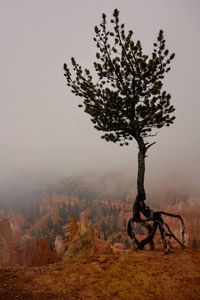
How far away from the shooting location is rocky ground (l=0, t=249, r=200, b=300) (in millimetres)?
9852

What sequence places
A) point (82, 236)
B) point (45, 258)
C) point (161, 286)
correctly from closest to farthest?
point (161, 286) → point (82, 236) → point (45, 258)

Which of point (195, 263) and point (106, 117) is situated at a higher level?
point (106, 117)

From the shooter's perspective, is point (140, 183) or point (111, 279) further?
point (140, 183)

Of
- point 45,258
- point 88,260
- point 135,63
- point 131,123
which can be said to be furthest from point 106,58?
point 45,258

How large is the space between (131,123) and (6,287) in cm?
1017

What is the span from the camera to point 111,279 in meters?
10.8

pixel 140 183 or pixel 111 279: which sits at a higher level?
pixel 140 183

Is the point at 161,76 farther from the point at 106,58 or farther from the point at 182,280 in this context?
the point at 182,280

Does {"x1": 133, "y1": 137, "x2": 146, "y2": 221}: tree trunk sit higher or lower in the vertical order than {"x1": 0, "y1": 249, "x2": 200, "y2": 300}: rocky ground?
higher

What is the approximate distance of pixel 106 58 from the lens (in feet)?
55.7

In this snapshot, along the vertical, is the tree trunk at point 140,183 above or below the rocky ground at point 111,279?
above

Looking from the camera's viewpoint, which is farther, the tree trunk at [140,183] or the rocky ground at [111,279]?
the tree trunk at [140,183]

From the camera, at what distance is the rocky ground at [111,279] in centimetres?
985

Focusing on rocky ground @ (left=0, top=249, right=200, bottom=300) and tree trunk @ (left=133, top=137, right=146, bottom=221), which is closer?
rocky ground @ (left=0, top=249, right=200, bottom=300)
